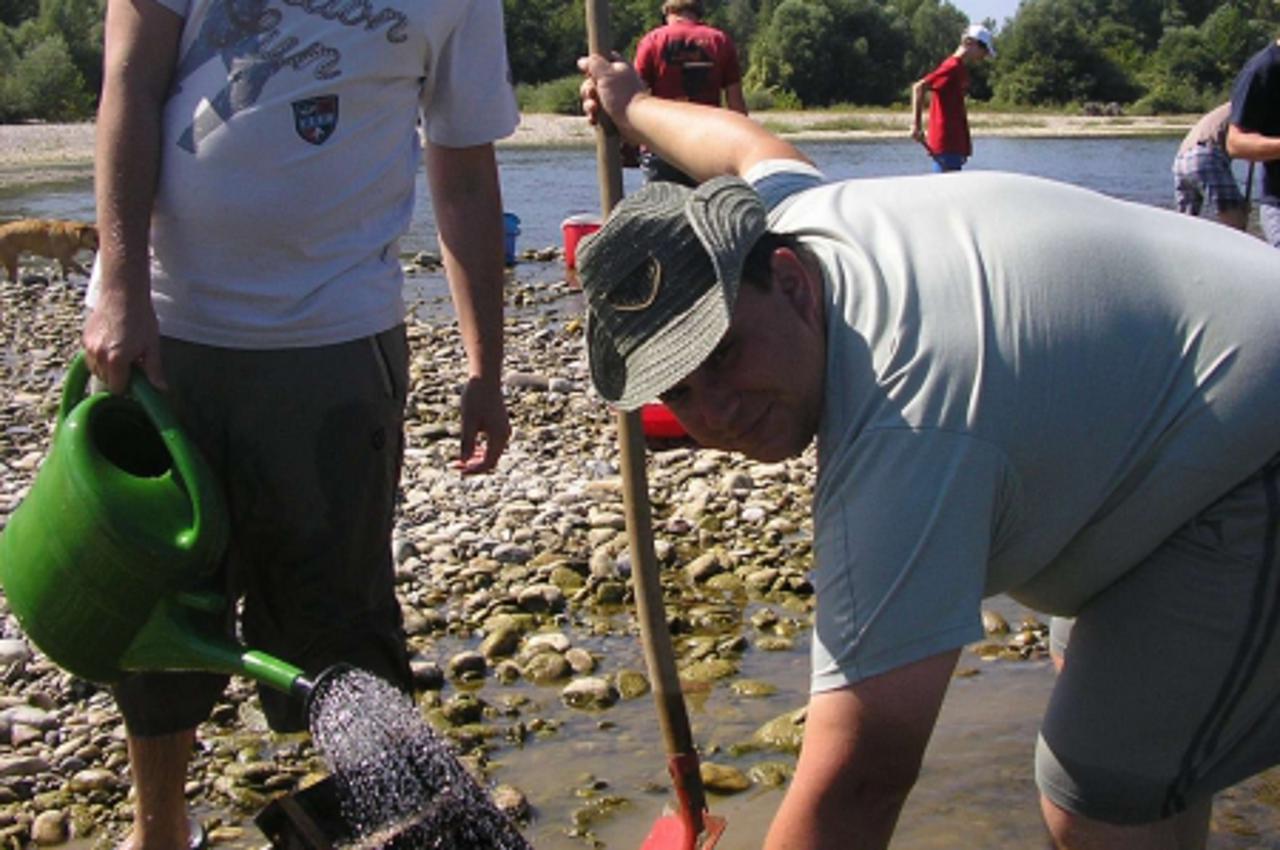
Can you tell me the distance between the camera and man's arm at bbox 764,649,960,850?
1.70m

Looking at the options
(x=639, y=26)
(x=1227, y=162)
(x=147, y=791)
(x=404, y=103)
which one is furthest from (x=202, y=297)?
(x=639, y=26)

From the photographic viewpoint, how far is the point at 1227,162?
719cm

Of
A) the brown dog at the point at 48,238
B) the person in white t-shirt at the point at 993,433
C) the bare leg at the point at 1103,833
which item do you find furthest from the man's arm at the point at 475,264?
the brown dog at the point at 48,238

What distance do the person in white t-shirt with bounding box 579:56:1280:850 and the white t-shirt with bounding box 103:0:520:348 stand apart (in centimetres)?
78

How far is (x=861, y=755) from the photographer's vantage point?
5.58 feet

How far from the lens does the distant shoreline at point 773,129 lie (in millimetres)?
27766

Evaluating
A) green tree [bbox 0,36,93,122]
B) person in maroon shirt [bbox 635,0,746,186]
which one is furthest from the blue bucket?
green tree [bbox 0,36,93,122]

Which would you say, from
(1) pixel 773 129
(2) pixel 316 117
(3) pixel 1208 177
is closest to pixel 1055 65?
(1) pixel 773 129

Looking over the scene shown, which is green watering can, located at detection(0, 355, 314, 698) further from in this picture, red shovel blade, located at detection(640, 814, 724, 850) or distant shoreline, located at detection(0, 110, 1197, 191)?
distant shoreline, located at detection(0, 110, 1197, 191)

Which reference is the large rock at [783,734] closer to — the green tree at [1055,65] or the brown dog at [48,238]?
the brown dog at [48,238]

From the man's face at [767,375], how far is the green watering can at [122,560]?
2.68ft

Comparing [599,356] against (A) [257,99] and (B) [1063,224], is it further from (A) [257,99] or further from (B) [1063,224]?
(A) [257,99]

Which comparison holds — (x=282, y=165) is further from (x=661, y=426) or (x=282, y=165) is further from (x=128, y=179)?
(x=661, y=426)

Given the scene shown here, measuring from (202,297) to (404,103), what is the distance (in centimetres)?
45
